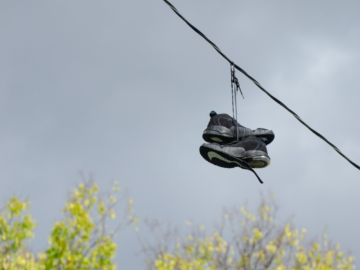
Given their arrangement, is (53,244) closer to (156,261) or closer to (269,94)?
(156,261)

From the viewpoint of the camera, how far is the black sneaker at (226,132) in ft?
16.4

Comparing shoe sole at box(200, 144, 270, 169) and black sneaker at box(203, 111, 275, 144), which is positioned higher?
black sneaker at box(203, 111, 275, 144)

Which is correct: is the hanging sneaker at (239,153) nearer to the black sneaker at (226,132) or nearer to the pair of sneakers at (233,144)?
the pair of sneakers at (233,144)

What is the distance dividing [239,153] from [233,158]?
0.09 metres

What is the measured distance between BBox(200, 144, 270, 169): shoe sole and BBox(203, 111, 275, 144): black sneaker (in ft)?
0.86

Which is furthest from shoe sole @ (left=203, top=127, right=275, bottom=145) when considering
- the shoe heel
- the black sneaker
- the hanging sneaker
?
the shoe heel

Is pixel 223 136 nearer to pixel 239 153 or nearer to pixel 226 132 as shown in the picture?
pixel 226 132

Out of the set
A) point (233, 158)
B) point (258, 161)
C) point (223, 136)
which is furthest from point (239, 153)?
point (223, 136)

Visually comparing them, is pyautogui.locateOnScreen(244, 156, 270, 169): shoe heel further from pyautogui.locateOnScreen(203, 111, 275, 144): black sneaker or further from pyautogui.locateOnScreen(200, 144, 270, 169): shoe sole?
pyautogui.locateOnScreen(203, 111, 275, 144): black sneaker

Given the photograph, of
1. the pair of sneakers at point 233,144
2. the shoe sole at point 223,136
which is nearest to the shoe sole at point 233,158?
the pair of sneakers at point 233,144

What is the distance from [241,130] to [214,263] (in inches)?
281

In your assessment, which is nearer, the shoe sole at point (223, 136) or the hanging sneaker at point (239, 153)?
the hanging sneaker at point (239, 153)

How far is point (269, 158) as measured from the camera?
4.78m

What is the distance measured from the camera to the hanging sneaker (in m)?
4.69
